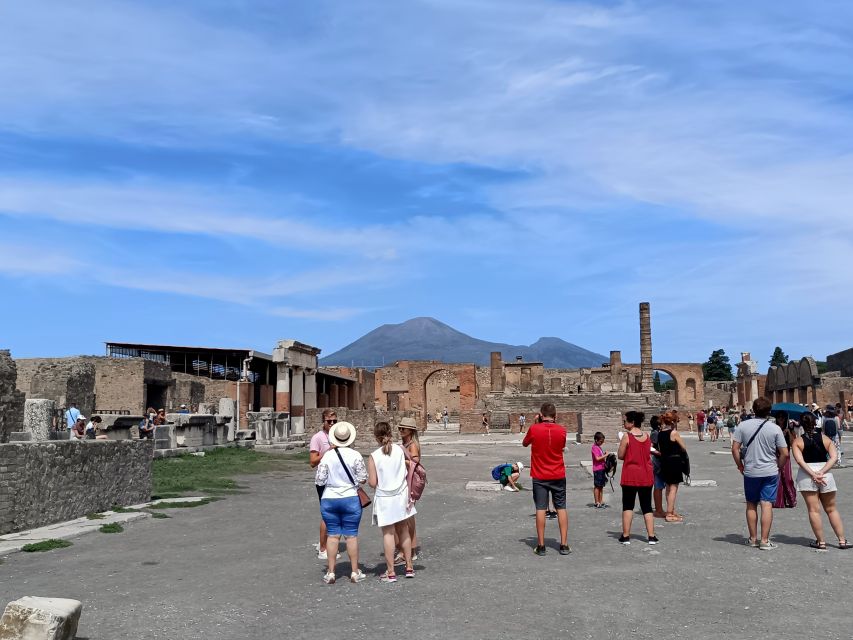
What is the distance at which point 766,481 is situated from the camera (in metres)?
8.74

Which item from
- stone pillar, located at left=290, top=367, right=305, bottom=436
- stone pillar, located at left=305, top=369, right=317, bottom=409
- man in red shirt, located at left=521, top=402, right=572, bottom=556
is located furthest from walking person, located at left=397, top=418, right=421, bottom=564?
stone pillar, located at left=305, top=369, right=317, bottom=409

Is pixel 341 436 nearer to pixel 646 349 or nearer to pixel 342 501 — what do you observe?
pixel 342 501

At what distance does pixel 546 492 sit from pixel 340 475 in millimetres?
2489

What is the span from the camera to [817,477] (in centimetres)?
871

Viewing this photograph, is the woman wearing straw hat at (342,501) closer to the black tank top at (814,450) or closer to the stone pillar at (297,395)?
the black tank top at (814,450)

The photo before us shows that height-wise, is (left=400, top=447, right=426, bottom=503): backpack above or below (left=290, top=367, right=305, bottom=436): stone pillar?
below

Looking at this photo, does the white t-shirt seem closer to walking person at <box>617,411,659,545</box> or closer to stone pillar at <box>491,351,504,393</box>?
walking person at <box>617,411,659,545</box>

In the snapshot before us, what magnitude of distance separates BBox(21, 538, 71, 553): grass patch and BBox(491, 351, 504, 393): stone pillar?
5060 centimetres

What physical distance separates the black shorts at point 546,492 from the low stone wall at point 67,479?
6501mm

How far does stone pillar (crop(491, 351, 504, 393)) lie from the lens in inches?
2361

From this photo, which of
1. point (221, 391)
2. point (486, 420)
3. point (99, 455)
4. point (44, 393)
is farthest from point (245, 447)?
point (486, 420)

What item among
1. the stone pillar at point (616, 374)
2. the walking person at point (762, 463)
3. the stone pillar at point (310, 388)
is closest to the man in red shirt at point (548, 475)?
the walking person at point (762, 463)

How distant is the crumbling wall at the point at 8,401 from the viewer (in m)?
18.6

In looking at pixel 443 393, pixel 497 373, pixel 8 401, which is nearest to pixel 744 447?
pixel 8 401
